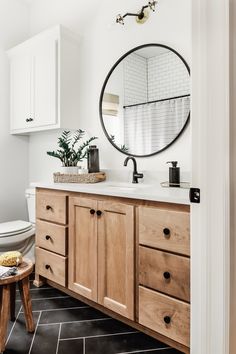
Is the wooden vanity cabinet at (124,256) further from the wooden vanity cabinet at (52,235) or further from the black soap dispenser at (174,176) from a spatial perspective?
the black soap dispenser at (174,176)

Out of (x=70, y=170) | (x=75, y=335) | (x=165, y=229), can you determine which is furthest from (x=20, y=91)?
(x=75, y=335)

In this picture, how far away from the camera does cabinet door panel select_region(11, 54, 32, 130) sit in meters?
2.62

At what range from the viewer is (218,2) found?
38.0 inches

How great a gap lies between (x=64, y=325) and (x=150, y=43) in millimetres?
2100

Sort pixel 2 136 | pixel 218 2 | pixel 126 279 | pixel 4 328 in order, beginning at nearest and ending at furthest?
pixel 218 2, pixel 4 328, pixel 126 279, pixel 2 136

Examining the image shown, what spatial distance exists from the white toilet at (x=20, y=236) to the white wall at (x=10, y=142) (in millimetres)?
393

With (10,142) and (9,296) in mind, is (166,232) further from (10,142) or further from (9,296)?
(10,142)

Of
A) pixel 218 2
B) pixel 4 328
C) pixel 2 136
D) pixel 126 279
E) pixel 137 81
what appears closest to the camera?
pixel 218 2

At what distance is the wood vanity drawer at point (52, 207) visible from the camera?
1.89 metres

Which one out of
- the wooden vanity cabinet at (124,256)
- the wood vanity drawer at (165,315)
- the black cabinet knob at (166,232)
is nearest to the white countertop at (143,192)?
the wooden vanity cabinet at (124,256)

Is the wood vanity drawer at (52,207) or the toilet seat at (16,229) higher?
the wood vanity drawer at (52,207)

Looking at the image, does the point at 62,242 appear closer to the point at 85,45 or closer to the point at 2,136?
the point at 2,136

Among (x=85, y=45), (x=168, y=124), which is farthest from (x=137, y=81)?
(x=85, y=45)

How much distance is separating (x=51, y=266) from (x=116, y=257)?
27.2 inches
